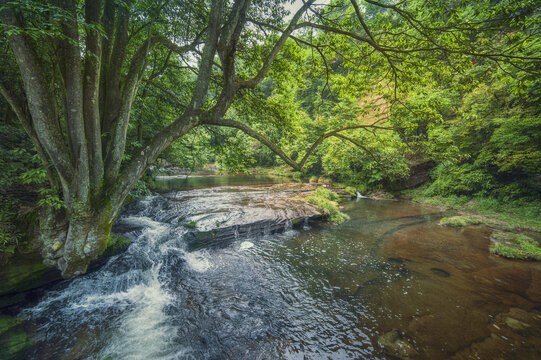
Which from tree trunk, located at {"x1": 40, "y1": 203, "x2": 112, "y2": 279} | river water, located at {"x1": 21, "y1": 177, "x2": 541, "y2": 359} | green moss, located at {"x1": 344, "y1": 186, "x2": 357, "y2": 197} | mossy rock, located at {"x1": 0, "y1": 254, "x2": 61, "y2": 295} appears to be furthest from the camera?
green moss, located at {"x1": 344, "y1": 186, "x2": 357, "y2": 197}

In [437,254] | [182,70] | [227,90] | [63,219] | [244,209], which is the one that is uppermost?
[182,70]

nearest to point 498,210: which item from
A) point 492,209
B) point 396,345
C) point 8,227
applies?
point 492,209

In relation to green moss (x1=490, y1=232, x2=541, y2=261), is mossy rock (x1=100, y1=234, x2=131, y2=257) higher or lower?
higher

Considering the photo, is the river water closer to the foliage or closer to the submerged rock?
the submerged rock

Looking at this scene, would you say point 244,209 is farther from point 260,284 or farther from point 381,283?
point 381,283

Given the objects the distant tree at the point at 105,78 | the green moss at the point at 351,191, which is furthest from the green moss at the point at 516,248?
the green moss at the point at 351,191

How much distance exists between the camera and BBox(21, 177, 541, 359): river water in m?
3.54

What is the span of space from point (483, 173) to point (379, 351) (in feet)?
55.7

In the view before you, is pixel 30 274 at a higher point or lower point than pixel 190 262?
higher

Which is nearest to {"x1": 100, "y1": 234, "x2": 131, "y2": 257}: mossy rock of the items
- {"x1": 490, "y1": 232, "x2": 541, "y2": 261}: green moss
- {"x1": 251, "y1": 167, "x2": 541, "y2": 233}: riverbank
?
{"x1": 490, "y1": 232, "x2": 541, "y2": 261}: green moss

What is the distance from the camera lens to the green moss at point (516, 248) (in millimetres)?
6691

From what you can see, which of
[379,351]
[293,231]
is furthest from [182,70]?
[379,351]

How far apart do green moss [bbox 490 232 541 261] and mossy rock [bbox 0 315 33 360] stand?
13.3 meters

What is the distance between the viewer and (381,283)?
5.48m
